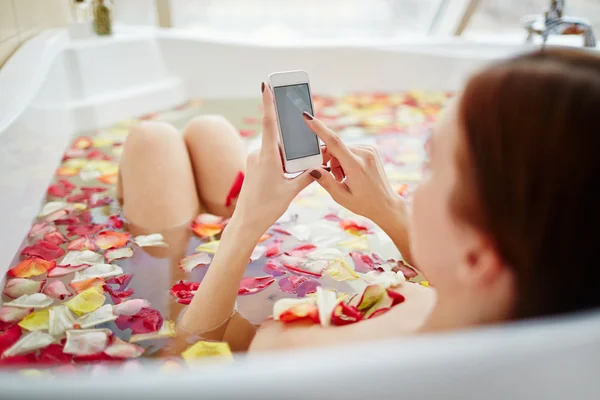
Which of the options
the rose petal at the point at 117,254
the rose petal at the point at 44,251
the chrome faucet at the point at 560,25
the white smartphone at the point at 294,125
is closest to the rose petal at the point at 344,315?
the white smartphone at the point at 294,125

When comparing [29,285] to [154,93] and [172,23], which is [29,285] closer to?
[154,93]

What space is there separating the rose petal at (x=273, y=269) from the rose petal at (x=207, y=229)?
211mm

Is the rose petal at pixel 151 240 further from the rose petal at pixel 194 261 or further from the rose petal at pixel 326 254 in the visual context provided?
the rose petal at pixel 326 254

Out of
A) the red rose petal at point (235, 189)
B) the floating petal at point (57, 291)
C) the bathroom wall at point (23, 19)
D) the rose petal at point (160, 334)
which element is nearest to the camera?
the rose petal at point (160, 334)

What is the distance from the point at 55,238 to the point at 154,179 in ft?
0.92

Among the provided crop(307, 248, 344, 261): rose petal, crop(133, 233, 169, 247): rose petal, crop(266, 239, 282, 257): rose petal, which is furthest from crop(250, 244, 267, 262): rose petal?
crop(133, 233, 169, 247): rose petal

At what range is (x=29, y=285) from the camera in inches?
46.8

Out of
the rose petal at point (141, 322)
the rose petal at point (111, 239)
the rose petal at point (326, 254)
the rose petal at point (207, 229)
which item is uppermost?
the rose petal at point (111, 239)

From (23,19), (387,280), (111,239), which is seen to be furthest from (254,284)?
(23,19)

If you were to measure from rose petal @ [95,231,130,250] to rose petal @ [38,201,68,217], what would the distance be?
0.22m

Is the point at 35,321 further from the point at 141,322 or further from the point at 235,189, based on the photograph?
the point at 235,189

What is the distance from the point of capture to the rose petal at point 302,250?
53.4 inches

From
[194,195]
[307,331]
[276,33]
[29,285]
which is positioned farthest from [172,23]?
[307,331]

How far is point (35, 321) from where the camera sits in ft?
3.51
